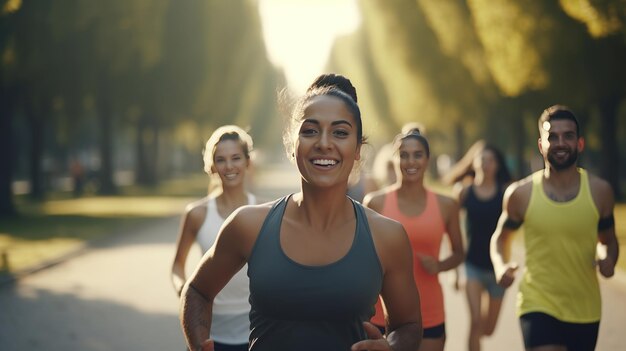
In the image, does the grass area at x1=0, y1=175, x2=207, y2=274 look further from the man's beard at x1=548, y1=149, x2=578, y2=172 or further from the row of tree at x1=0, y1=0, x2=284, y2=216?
the man's beard at x1=548, y1=149, x2=578, y2=172

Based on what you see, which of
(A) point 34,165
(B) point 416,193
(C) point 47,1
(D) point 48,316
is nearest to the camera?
(B) point 416,193

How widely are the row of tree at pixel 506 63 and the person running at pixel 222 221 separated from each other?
13.3 ft

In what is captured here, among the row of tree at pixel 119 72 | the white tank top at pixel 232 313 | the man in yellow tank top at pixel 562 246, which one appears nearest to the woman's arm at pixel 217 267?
the white tank top at pixel 232 313

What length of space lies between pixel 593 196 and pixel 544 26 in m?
20.6

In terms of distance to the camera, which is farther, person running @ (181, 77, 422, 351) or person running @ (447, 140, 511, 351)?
person running @ (447, 140, 511, 351)

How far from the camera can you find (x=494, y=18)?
2466 centimetres

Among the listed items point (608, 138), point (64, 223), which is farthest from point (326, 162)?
point (608, 138)

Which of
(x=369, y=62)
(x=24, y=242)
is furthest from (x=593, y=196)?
(x=369, y=62)

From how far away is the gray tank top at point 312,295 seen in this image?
113 inches

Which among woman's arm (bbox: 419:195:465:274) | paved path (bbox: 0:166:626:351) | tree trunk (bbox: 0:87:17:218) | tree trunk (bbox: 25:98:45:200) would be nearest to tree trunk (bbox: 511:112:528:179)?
tree trunk (bbox: 25:98:45:200)

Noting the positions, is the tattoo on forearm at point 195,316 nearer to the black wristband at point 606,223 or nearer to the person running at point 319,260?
the person running at point 319,260

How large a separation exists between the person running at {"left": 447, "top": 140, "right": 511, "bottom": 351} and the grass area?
8446 mm

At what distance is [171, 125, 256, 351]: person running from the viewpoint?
521 cm

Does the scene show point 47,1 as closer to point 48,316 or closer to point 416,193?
point 48,316
